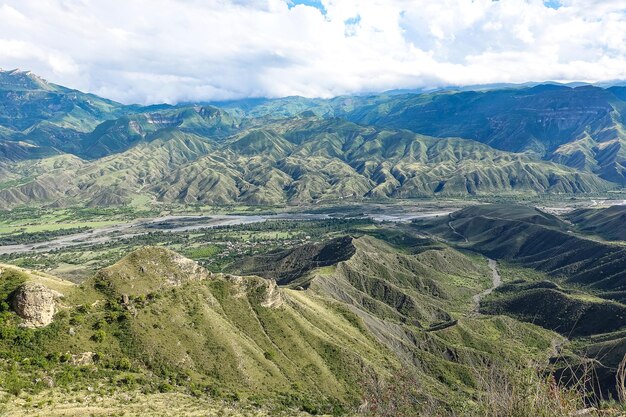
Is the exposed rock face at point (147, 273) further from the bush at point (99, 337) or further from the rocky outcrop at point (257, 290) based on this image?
the bush at point (99, 337)

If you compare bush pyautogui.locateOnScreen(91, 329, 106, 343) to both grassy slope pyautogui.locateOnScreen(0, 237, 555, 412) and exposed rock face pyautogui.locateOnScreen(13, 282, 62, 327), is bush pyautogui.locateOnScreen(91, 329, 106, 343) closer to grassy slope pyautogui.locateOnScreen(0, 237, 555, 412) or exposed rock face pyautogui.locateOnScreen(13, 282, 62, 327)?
grassy slope pyautogui.locateOnScreen(0, 237, 555, 412)

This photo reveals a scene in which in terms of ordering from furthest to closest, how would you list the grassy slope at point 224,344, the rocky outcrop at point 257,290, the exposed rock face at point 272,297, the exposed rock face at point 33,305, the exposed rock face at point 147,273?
the exposed rock face at point 272,297 < the rocky outcrop at point 257,290 < the exposed rock face at point 147,273 < the grassy slope at point 224,344 < the exposed rock face at point 33,305

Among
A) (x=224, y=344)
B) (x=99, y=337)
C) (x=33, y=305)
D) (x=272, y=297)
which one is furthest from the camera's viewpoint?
(x=272, y=297)

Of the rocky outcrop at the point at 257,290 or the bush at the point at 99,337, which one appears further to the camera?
the rocky outcrop at the point at 257,290

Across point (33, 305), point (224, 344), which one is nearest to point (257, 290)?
point (224, 344)

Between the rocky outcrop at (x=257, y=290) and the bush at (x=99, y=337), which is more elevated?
the bush at (x=99, y=337)

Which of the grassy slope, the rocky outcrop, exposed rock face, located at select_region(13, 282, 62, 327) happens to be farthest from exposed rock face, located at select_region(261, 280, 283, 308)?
exposed rock face, located at select_region(13, 282, 62, 327)

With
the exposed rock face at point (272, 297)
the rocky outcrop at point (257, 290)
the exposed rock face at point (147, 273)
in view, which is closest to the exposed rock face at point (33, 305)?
the exposed rock face at point (147, 273)

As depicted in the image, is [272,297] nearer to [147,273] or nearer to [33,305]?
[147,273]
